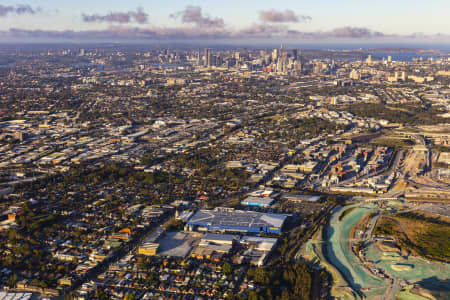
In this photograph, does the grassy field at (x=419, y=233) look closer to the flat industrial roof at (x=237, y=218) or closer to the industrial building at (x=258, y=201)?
the flat industrial roof at (x=237, y=218)

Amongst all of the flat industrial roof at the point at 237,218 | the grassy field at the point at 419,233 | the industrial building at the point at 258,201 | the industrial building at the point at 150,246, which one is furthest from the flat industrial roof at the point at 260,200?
the industrial building at the point at 150,246

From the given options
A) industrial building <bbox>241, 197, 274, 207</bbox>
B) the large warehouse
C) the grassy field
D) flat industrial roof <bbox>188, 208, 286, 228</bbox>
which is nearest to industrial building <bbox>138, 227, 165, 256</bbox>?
the large warehouse

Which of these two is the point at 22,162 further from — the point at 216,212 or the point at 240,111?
the point at 240,111

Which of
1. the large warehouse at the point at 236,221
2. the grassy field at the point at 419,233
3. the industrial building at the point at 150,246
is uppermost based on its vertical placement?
the large warehouse at the point at 236,221

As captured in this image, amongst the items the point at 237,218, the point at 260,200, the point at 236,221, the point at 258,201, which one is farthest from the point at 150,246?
the point at 260,200

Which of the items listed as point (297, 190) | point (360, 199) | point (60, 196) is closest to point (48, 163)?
point (60, 196)

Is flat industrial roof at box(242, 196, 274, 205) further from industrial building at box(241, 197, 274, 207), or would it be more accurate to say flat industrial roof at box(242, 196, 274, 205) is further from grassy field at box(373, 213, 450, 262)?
grassy field at box(373, 213, 450, 262)
